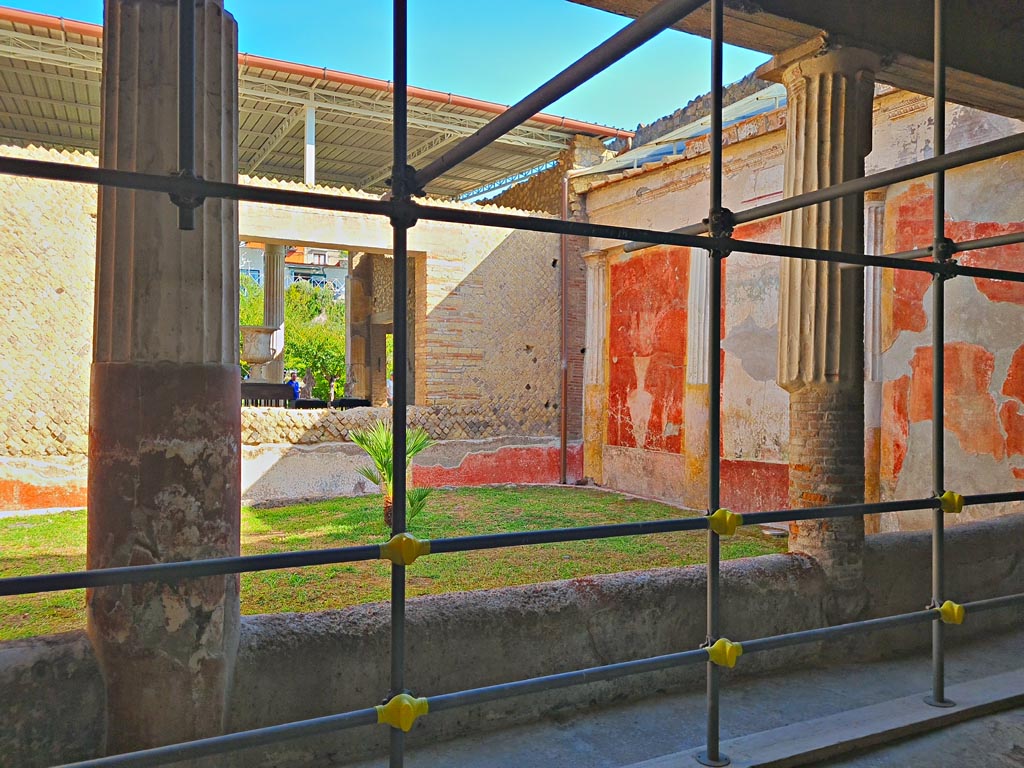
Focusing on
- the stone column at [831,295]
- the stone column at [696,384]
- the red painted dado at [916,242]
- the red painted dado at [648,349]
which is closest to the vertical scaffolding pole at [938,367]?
the stone column at [831,295]

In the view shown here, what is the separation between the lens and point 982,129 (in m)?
6.09

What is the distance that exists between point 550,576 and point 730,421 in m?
4.04

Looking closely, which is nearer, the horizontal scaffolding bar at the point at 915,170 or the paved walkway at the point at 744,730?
the horizontal scaffolding bar at the point at 915,170

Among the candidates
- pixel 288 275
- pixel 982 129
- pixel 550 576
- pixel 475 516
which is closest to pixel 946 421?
pixel 982 129

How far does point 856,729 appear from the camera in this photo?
2580 millimetres

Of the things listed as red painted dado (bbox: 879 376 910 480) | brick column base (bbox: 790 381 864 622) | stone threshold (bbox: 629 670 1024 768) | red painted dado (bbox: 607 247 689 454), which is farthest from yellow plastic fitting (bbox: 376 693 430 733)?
red painted dado (bbox: 607 247 689 454)

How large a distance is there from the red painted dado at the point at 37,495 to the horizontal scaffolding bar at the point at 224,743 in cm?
776

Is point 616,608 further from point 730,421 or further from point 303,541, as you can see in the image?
point 730,421

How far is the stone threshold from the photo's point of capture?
7.79 feet

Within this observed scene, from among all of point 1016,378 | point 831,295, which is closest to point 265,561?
point 831,295

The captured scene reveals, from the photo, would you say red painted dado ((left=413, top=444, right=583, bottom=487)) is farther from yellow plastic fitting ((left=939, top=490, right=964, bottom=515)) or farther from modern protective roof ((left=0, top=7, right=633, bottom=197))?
yellow plastic fitting ((left=939, top=490, right=964, bottom=515))

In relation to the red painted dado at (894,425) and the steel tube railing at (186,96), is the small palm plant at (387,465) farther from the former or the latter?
the steel tube railing at (186,96)

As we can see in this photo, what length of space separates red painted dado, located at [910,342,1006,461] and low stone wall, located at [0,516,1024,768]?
2.61 meters

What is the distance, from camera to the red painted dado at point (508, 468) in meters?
10.8
